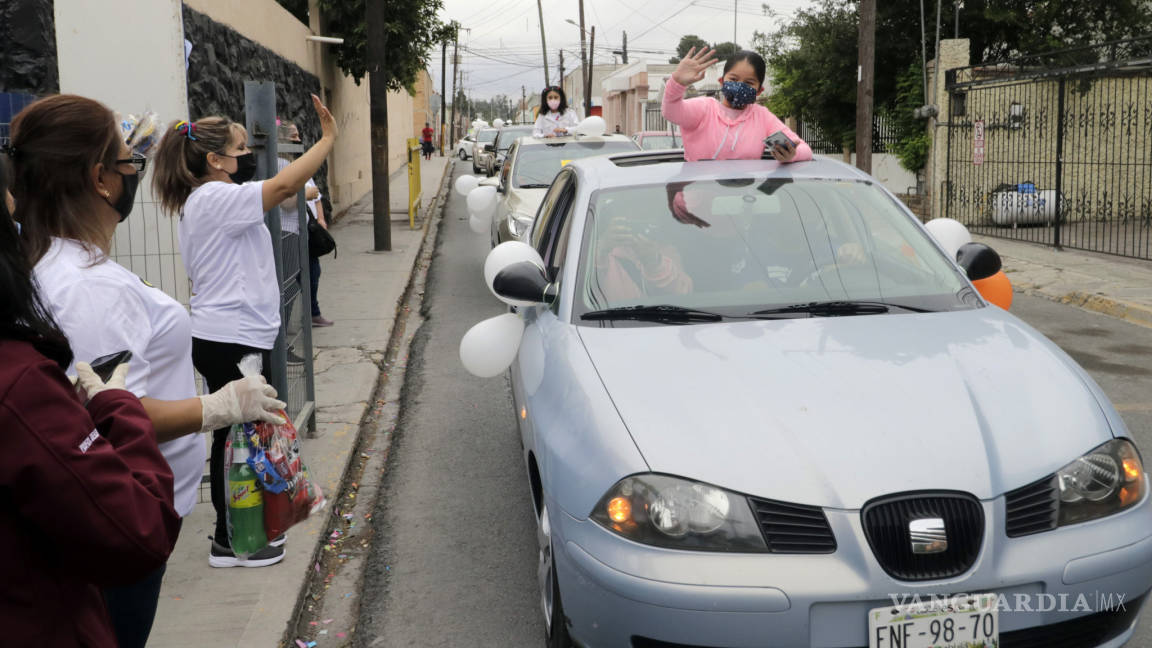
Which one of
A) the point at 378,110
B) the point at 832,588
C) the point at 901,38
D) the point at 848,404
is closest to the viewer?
the point at 832,588

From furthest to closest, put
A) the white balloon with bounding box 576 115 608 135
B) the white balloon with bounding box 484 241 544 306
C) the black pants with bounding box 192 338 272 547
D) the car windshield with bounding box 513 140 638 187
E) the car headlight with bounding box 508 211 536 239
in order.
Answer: the white balloon with bounding box 576 115 608 135, the car windshield with bounding box 513 140 638 187, the car headlight with bounding box 508 211 536 239, the white balloon with bounding box 484 241 544 306, the black pants with bounding box 192 338 272 547

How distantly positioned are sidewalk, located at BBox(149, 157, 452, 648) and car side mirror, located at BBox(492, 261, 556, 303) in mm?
1444

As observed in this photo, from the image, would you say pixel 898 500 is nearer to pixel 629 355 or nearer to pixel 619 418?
pixel 619 418

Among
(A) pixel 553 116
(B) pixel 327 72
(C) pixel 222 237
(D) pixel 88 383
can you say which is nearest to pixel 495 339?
(C) pixel 222 237

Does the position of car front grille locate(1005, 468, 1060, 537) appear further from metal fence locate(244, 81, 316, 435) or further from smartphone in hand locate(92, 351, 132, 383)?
metal fence locate(244, 81, 316, 435)

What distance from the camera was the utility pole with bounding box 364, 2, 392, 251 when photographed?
47.0 ft

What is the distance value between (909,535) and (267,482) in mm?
1888

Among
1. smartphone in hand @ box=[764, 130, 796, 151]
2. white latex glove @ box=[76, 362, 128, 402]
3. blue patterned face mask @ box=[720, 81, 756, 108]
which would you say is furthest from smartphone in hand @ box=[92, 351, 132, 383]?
blue patterned face mask @ box=[720, 81, 756, 108]

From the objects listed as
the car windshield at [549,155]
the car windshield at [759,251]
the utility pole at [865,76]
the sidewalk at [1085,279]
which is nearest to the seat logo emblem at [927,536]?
the car windshield at [759,251]

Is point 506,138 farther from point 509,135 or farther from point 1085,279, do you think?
point 1085,279

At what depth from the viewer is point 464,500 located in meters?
5.26

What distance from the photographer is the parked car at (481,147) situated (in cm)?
3269

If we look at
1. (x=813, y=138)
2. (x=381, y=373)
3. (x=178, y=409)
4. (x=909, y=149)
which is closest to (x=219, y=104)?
(x=381, y=373)

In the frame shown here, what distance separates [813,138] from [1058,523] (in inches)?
962
